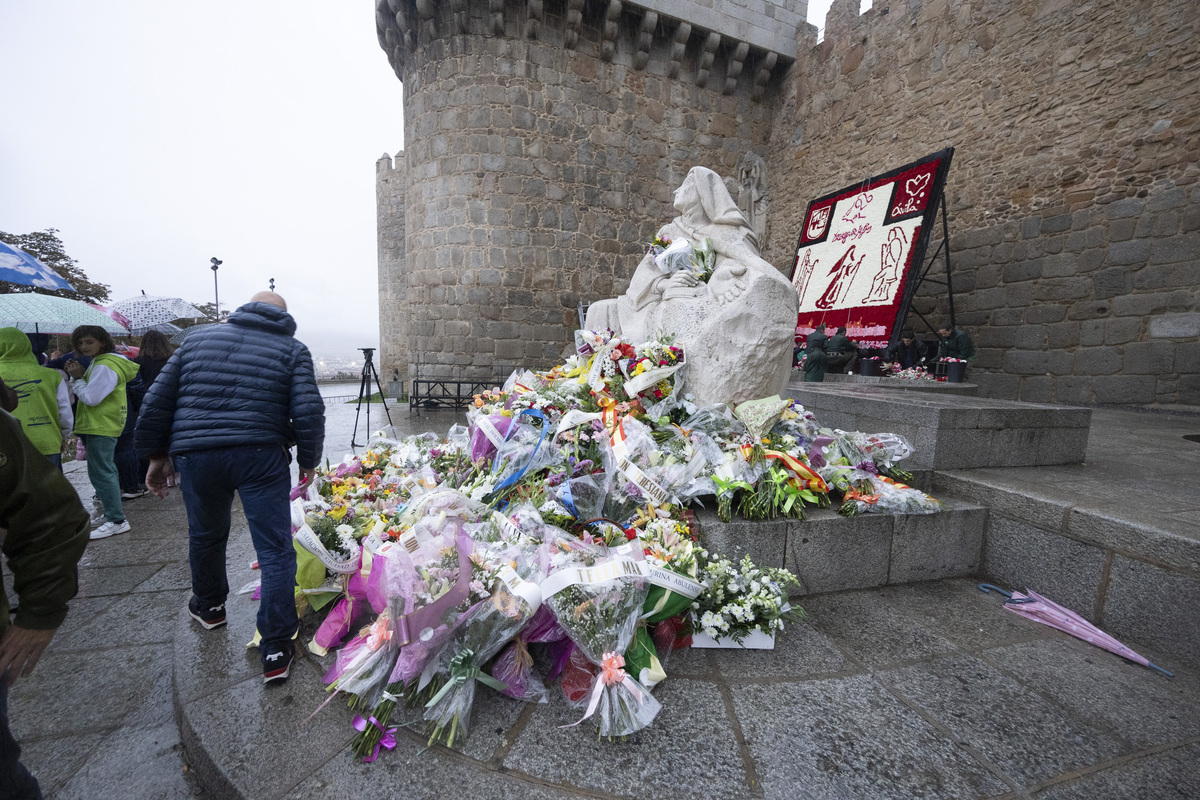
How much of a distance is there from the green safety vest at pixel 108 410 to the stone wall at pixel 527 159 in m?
6.28

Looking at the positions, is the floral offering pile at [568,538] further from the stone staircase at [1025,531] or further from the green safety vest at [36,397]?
the green safety vest at [36,397]

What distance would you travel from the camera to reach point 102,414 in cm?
326

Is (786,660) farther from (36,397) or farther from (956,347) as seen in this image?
(956,347)

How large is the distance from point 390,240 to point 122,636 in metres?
17.3

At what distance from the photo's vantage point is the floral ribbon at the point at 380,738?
55.4 inches

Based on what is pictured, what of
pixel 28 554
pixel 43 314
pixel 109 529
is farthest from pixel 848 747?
pixel 43 314

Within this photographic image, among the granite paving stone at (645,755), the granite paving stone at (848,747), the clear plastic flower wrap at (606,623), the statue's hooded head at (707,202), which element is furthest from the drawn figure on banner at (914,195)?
the granite paving stone at (645,755)

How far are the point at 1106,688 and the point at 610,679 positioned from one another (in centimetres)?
171

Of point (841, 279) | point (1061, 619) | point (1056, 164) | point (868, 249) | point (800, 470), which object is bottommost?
point (1061, 619)

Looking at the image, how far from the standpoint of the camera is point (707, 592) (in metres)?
1.91

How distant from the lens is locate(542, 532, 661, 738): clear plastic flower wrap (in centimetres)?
153

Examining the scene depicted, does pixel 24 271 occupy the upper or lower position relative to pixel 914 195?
lower

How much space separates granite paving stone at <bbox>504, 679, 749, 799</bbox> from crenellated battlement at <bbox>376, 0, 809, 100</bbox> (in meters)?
10.5

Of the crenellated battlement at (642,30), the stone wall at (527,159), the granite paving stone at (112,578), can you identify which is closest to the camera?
the granite paving stone at (112,578)
